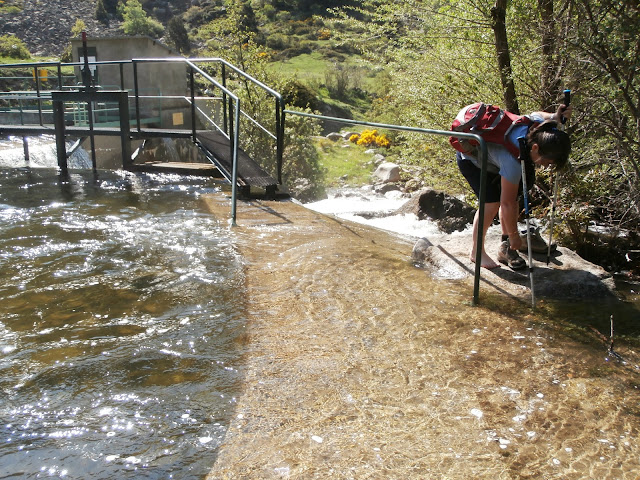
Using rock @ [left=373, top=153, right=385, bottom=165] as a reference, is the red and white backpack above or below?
above

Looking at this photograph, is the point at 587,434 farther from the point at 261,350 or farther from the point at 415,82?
the point at 415,82

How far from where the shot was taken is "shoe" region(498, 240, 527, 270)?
15.5 feet

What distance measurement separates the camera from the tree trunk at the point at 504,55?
693cm

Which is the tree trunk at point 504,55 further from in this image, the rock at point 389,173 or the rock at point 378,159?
the rock at point 378,159

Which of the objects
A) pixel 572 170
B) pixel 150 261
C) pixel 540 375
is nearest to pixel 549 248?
pixel 572 170

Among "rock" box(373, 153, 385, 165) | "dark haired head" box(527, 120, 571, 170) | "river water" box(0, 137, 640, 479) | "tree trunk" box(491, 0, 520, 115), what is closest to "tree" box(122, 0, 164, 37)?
"rock" box(373, 153, 385, 165)

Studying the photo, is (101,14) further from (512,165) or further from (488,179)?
(512,165)

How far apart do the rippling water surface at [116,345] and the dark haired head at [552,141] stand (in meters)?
2.38

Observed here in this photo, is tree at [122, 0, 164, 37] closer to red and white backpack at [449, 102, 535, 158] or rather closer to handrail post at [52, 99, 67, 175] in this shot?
handrail post at [52, 99, 67, 175]

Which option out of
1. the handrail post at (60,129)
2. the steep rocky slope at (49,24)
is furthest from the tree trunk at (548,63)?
the steep rocky slope at (49,24)

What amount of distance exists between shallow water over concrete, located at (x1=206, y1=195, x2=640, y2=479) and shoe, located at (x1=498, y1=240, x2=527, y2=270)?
45cm

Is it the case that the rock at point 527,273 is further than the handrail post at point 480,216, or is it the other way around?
the rock at point 527,273

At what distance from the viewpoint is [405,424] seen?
2.69m

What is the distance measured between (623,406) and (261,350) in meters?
1.91
